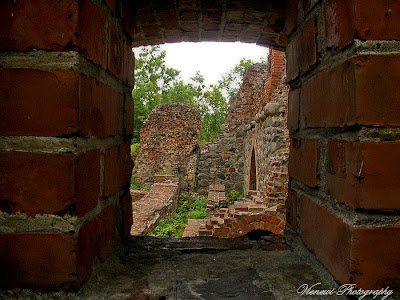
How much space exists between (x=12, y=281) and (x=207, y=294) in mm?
570

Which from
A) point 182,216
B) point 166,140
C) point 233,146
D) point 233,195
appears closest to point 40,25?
point 182,216

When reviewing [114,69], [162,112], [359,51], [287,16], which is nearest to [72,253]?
[114,69]

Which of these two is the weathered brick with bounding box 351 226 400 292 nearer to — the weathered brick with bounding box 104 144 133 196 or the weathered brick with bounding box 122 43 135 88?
the weathered brick with bounding box 104 144 133 196

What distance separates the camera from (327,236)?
1022 mm

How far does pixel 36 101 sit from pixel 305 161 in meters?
0.98

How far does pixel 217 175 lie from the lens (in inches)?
475

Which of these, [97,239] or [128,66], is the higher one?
[128,66]

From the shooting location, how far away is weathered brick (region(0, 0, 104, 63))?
32.8 inches

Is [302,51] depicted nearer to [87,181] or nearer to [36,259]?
[87,181]

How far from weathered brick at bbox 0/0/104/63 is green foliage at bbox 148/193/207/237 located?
633cm

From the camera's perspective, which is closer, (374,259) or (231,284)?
(374,259)

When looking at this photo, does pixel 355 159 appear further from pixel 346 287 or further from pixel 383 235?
pixel 346 287

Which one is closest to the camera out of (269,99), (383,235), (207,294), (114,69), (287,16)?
(383,235)

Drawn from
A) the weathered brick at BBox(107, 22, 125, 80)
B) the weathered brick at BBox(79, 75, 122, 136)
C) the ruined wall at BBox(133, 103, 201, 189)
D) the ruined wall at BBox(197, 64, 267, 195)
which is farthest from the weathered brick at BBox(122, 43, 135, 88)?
the ruined wall at BBox(133, 103, 201, 189)
